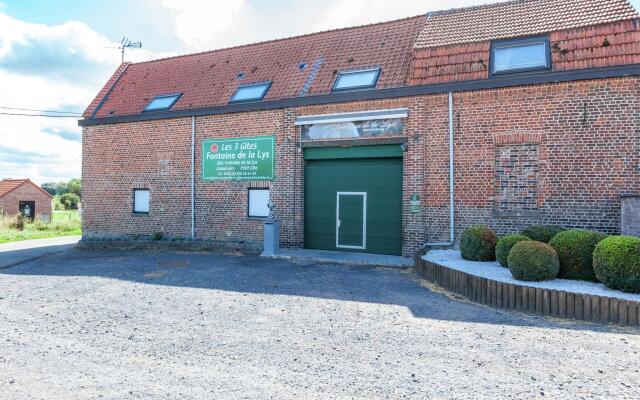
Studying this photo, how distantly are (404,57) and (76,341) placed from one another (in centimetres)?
1085

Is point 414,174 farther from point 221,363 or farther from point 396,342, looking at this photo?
point 221,363

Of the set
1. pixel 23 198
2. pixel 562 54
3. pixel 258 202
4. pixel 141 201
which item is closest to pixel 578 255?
pixel 562 54

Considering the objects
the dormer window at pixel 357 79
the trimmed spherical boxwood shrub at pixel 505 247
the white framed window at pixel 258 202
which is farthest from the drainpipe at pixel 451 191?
the white framed window at pixel 258 202

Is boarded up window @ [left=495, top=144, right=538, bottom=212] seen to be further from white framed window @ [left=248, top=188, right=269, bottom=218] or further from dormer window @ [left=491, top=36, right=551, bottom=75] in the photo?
white framed window @ [left=248, top=188, right=269, bottom=218]

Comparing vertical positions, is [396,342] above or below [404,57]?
below

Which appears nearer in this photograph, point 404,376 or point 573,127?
point 404,376

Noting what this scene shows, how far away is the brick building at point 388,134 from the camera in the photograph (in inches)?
376

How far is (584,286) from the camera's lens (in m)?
6.27

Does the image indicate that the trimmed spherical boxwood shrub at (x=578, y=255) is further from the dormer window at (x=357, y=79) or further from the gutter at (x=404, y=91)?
the dormer window at (x=357, y=79)

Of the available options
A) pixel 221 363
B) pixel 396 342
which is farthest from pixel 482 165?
pixel 221 363

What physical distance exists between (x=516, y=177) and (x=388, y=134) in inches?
135

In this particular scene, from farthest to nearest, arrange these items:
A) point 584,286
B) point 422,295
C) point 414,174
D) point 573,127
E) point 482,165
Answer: point 414,174 < point 482,165 < point 573,127 < point 422,295 < point 584,286

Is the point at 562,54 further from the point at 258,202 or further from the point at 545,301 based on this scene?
the point at 258,202

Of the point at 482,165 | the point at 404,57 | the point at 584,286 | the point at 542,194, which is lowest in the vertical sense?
the point at 584,286
